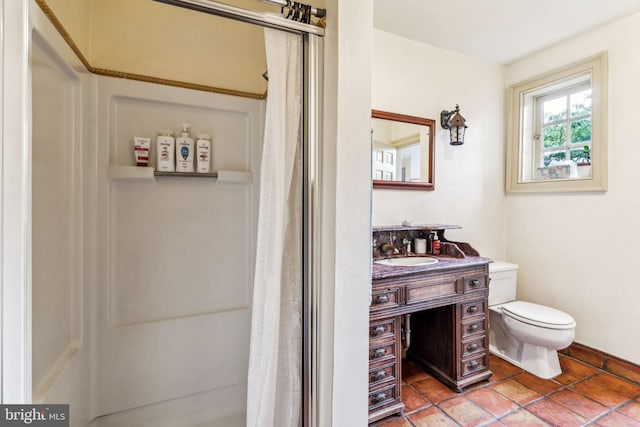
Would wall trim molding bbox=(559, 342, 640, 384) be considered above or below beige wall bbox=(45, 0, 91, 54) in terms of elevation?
below

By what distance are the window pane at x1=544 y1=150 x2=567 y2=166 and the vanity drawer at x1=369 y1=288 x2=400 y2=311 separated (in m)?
2.00

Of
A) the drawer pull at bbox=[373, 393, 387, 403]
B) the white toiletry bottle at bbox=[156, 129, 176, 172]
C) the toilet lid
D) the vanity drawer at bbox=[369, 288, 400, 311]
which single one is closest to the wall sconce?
the toilet lid

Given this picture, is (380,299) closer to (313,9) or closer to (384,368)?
(384,368)

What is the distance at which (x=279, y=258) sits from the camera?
1.12 meters

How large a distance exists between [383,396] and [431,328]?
65 centimetres

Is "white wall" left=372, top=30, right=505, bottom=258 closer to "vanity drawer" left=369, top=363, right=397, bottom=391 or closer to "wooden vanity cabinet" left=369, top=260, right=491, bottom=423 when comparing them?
"wooden vanity cabinet" left=369, top=260, right=491, bottom=423

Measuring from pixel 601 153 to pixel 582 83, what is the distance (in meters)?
0.63

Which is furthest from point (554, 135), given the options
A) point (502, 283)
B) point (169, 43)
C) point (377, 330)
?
point (169, 43)

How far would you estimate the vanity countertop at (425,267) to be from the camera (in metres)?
1.59

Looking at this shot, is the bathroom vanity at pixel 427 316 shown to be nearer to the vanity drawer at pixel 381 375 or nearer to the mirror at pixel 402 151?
the vanity drawer at pixel 381 375

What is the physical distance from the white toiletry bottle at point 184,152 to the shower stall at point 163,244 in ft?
0.22

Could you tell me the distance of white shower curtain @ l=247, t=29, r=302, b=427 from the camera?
111 cm

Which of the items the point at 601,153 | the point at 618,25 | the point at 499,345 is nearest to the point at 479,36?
the point at 618,25

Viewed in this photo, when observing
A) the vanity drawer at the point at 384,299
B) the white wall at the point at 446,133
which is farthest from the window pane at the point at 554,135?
the vanity drawer at the point at 384,299
